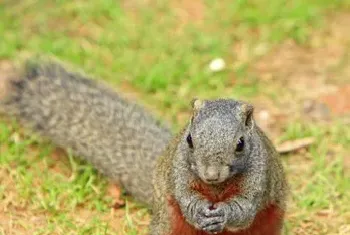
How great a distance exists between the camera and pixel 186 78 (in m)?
6.31

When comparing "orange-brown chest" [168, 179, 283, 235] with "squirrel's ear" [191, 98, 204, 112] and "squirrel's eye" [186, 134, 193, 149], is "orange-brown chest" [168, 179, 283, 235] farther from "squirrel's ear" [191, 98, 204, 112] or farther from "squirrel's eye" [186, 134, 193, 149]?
"squirrel's ear" [191, 98, 204, 112]

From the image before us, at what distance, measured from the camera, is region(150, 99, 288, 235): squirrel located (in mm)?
3980

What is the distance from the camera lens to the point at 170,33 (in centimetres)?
678

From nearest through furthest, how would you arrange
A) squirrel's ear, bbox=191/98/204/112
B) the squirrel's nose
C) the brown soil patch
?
the squirrel's nose
squirrel's ear, bbox=191/98/204/112
the brown soil patch

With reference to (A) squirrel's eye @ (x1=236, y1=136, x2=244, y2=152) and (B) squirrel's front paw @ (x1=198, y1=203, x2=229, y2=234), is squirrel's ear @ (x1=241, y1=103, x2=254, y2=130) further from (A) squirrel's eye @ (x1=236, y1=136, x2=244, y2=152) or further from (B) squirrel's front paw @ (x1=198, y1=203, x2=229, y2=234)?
A: (B) squirrel's front paw @ (x1=198, y1=203, x2=229, y2=234)

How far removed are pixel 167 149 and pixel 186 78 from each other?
5.75ft

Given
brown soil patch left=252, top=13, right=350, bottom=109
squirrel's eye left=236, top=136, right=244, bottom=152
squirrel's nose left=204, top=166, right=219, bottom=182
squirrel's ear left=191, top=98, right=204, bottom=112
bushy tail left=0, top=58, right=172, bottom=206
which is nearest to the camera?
squirrel's nose left=204, top=166, right=219, bottom=182

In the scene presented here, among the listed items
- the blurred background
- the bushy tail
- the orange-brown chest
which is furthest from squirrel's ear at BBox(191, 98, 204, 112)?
the blurred background

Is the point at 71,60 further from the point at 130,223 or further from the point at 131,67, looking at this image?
the point at 130,223

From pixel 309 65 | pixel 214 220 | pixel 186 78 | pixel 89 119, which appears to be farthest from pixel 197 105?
pixel 309 65

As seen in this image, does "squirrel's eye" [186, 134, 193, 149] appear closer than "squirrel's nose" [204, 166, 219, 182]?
No

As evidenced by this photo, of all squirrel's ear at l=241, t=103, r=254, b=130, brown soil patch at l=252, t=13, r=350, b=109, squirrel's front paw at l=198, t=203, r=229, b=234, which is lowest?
squirrel's front paw at l=198, t=203, r=229, b=234

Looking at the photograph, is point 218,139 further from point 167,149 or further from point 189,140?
point 167,149

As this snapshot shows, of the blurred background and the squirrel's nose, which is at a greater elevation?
the blurred background
